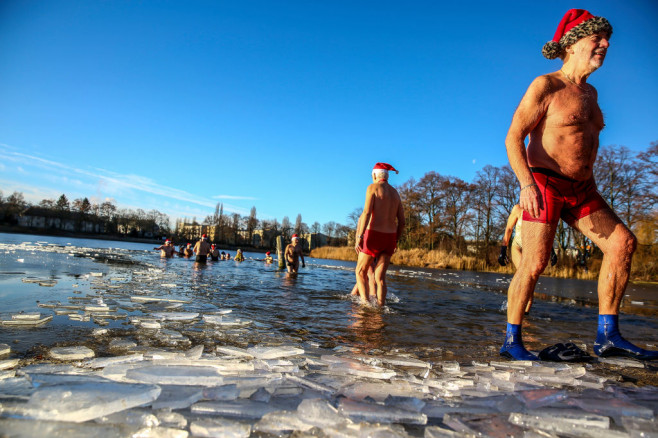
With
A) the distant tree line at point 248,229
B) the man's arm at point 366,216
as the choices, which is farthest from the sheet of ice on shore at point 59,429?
the distant tree line at point 248,229

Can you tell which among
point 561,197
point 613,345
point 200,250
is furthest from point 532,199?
point 200,250

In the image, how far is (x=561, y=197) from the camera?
101 inches

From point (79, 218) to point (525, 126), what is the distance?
9522 centimetres

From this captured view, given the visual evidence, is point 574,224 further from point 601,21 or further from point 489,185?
point 489,185

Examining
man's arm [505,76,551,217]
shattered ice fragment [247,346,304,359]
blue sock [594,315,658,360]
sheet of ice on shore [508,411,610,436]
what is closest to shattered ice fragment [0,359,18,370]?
shattered ice fragment [247,346,304,359]

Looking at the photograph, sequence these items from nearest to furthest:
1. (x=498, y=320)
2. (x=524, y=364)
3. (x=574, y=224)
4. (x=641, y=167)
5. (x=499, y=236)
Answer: (x=524, y=364) → (x=574, y=224) → (x=498, y=320) → (x=641, y=167) → (x=499, y=236)

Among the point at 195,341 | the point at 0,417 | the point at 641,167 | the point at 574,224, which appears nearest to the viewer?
the point at 0,417

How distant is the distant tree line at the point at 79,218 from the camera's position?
7712 cm

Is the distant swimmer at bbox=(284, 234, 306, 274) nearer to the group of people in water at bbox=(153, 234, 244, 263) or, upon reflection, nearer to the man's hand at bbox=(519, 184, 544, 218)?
the group of people in water at bbox=(153, 234, 244, 263)

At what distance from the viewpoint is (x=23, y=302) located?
335cm

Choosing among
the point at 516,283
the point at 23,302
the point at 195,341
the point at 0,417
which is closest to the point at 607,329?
the point at 516,283

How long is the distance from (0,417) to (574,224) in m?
3.31

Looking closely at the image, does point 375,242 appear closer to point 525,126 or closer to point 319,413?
point 525,126

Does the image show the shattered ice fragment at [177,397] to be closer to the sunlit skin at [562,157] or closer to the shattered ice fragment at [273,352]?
the shattered ice fragment at [273,352]
